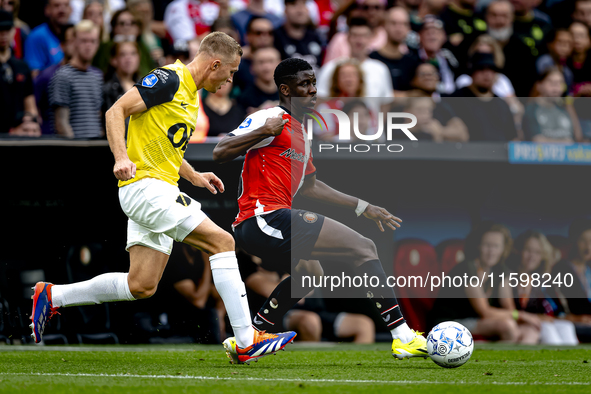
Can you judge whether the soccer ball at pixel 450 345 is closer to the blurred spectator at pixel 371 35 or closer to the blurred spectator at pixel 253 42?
the blurred spectator at pixel 253 42

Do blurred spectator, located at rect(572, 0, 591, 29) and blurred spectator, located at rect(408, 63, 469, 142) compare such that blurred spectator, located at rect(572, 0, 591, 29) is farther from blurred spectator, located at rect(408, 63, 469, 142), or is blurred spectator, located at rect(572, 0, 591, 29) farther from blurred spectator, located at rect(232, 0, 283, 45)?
blurred spectator, located at rect(232, 0, 283, 45)

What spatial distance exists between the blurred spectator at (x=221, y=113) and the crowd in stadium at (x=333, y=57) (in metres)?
0.01

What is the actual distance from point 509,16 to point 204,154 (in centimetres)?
617

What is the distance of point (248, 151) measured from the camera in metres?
6.18

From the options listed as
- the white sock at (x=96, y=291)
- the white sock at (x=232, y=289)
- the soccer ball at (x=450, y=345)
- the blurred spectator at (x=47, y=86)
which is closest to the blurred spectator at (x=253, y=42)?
the blurred spectator at (x=47, y=86)

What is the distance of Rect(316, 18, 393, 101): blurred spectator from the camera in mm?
9531

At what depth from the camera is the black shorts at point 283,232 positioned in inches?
237

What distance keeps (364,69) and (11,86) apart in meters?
4.10

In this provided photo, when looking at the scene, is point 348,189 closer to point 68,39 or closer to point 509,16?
point 68,39

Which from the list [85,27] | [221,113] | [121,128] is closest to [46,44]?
[85,27]

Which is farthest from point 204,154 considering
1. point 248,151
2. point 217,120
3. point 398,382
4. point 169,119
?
point 398,382

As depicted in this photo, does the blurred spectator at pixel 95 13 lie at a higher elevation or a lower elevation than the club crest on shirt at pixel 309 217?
higher

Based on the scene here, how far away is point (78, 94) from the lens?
27.9 feet

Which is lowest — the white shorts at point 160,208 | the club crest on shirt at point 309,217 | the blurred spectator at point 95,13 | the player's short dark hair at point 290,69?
the club crest on shirt at point 309,217
